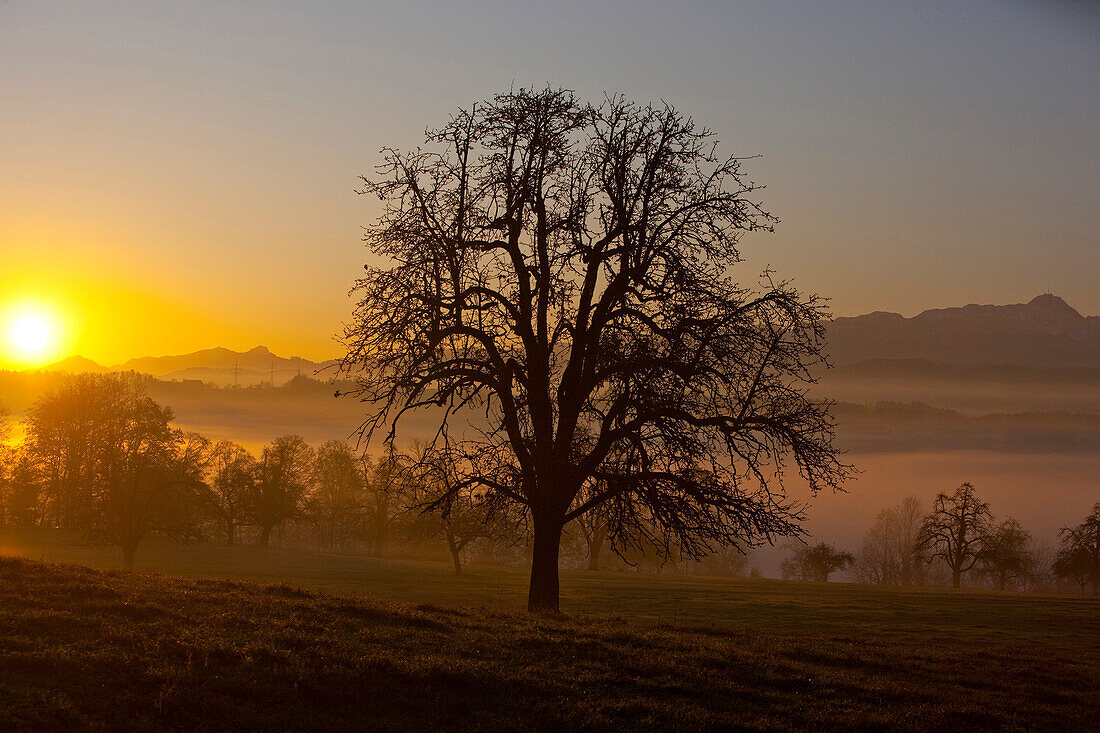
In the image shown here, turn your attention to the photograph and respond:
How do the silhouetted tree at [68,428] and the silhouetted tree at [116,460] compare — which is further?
the silhouetted tree at [68,428]

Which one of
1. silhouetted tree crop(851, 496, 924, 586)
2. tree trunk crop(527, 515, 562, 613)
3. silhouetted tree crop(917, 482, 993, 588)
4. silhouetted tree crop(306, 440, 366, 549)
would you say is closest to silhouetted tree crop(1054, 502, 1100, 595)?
silhouetted tree crop(917, 482, 993, 588)

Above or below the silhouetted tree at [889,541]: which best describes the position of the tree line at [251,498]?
above

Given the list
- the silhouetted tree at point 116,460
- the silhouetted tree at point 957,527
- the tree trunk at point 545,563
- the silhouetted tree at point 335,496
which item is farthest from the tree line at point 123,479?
the silhouetted tree at point 957,527

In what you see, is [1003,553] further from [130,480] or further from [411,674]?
[411,674]

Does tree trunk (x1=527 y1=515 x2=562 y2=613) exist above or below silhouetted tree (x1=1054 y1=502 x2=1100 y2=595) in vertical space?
above

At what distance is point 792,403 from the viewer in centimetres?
1997

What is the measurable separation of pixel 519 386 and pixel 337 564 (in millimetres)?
65852

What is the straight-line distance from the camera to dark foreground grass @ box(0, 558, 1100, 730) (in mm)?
10266

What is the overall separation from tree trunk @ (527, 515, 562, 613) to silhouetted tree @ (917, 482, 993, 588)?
3327 inches

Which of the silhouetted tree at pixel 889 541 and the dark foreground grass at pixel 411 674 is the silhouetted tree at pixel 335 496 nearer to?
the dark foreground grass at pixel 411 674

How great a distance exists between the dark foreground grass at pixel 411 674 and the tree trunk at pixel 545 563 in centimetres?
294

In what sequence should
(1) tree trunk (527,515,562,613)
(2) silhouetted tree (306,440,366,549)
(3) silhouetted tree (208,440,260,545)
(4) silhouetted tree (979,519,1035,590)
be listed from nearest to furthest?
1. (1) tree trunk (527,515,562,613)
2. (4) silhouetted tree (979,519,1035,590)
3. (3) silhouetted tree (208,440,260,545)
4. (2) silhouetted tree (306,440,366,549)

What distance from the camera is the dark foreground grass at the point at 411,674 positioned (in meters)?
10.3

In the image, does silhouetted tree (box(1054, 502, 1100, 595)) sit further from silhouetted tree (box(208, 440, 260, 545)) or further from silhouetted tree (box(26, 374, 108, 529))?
silhouetted tree (box(26, 374, 108, 529))
